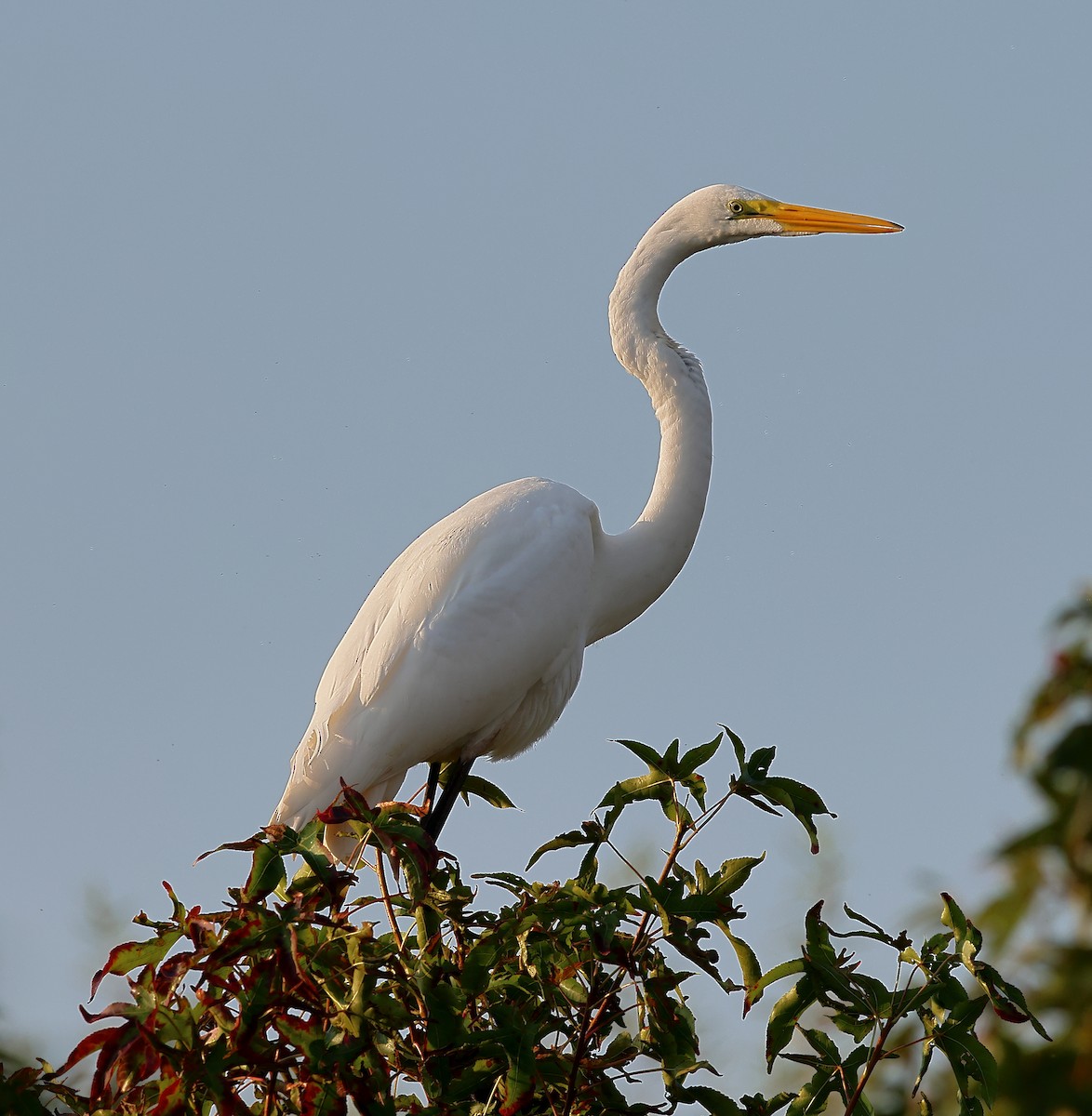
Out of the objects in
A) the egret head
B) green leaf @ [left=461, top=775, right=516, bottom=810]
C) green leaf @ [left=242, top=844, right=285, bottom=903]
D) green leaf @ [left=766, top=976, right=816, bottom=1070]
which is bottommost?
green leaf @ [left=242, top=844, right=285, bottom=903]

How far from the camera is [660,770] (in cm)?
219

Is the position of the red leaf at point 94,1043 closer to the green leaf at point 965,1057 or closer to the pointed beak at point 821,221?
the green leaf at point 965,1057

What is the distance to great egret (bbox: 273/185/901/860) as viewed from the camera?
12.7ft

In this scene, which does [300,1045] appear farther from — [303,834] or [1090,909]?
[1090,909]

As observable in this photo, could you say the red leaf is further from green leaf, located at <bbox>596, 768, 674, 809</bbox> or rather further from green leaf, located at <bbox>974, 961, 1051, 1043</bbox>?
green leaf, located at <bbox>974, 961, 1051, 1043</bbox>

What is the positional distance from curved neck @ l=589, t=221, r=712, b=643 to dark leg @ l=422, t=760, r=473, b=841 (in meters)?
0.60

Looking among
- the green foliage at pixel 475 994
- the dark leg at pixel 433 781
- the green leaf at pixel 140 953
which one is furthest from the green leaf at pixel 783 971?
the dark leg at pixel 433 781

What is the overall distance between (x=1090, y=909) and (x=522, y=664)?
93.3 inches

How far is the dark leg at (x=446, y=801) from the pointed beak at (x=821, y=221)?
195cm

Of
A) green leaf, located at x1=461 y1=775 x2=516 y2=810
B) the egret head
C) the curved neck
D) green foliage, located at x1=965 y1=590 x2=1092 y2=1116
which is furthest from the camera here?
the egret head

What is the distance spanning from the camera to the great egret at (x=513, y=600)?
388 centimetres

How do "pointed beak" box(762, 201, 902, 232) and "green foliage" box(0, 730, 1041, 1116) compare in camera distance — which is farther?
"pointed beak" box(762, 201, 902, 232)

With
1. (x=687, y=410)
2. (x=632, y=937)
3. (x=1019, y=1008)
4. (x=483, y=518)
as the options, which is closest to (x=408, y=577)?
(x=483, y=518)

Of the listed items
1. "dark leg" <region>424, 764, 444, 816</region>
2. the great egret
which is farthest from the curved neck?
"dark leg" <region>424, 764, 444, 816</region>
